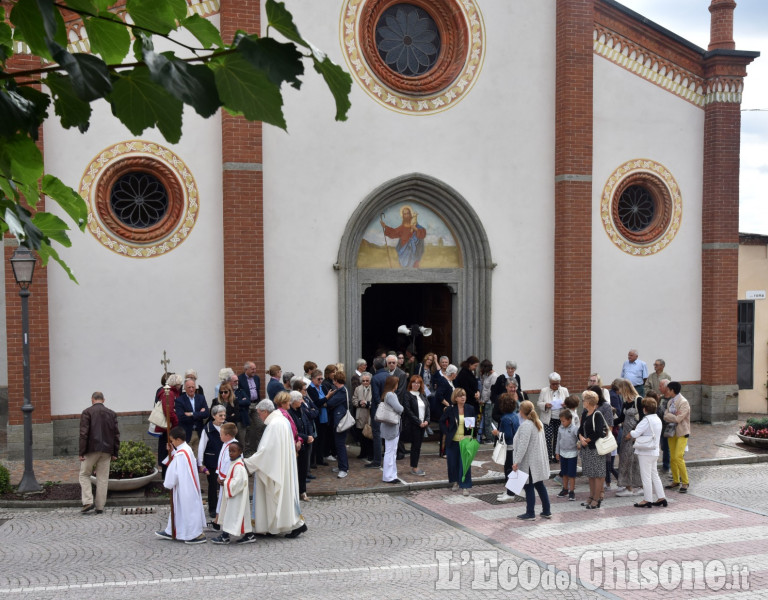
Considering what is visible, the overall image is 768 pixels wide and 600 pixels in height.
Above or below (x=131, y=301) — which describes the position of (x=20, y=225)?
above

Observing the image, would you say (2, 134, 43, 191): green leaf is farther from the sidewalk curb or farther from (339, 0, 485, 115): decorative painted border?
(339, 0, 485, 115): decorative painted border

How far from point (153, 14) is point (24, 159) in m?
0.56

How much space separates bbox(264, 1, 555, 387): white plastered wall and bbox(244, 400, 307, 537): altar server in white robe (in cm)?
511

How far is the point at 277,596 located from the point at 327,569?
3.05 feet

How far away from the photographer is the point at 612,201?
17.5m

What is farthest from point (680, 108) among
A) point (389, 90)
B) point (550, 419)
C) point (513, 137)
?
point (550, 419)

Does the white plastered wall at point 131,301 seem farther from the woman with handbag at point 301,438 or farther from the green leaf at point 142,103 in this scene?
the green leaf at point 142,103

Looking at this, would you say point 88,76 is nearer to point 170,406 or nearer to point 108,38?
point 108,38

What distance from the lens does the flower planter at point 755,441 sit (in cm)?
1509

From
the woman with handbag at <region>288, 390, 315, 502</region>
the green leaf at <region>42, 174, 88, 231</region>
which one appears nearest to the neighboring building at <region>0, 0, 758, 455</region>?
the woman with handbag at <region>288, 390, 315, 502</region>

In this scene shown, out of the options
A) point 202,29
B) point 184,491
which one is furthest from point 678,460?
point 202,29

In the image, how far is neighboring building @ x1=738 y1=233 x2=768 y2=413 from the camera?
20578 mm

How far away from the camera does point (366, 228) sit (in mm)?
16031

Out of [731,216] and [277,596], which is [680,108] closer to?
[731,216]
